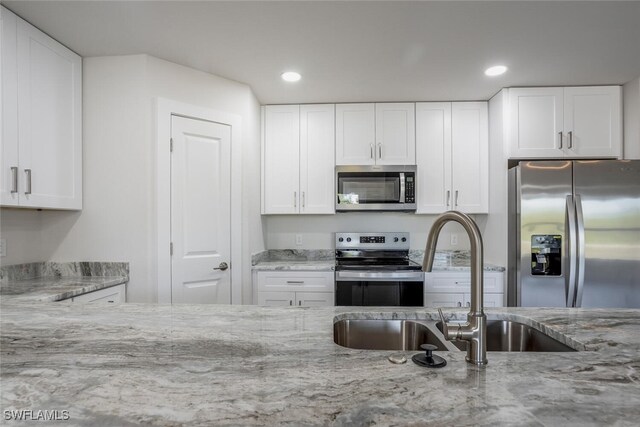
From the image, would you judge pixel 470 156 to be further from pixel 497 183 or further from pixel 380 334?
pixel 380 334

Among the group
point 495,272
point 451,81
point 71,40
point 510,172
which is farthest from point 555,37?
point 71,40

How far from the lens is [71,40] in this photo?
2141mm

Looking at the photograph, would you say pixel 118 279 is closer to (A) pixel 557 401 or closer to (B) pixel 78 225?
(B) pixel 78 225

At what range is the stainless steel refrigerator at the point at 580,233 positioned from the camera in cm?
247

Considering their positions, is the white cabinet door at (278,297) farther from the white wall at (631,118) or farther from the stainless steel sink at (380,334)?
the white wall at (631,118)

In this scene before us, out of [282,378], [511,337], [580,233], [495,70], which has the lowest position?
[511,337]

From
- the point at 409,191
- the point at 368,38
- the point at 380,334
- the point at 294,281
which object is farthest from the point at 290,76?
the point at 380,334

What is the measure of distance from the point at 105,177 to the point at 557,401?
263cm

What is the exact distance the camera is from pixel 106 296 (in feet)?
7.09

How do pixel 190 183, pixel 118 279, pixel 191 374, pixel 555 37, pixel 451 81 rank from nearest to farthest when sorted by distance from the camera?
pixel 191 374 < pixel 555 37 < pixel 118 279 < pixel 190 183 < pixel 451 81

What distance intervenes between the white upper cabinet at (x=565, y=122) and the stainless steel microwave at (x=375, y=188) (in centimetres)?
88

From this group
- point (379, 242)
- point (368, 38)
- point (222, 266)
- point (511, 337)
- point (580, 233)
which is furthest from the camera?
point (379, 242)

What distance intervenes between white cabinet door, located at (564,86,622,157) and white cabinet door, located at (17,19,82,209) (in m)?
3.70

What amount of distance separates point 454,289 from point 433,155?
1217 mm
